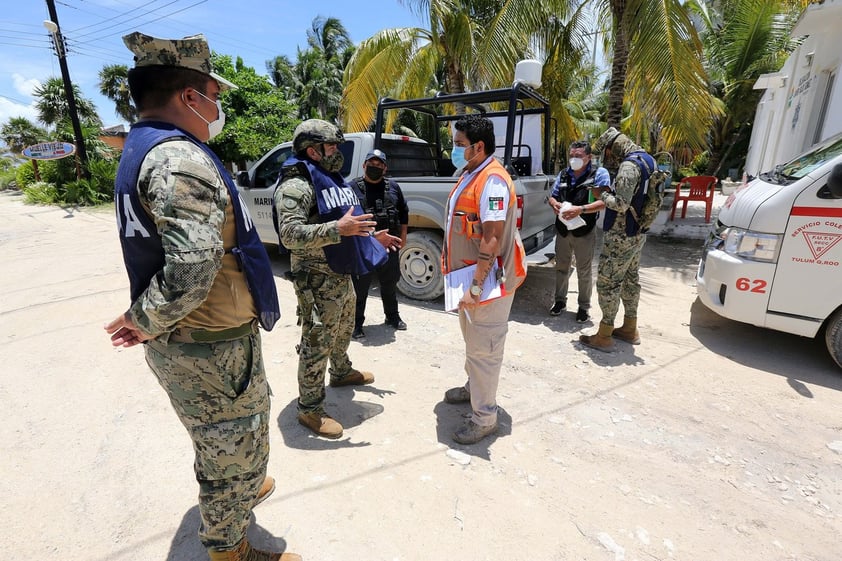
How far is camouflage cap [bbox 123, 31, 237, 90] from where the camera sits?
1260 millimetres

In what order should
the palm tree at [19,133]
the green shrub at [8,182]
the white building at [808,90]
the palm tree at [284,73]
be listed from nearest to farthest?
1. the white building at [808,90]
2. the green shrub at [8,182]
3. the palm tree at [19,133]
4. the palm tree at [284,73]

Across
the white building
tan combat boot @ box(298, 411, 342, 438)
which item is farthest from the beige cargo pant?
the white building

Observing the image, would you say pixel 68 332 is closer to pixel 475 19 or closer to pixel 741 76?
pixel 475 19

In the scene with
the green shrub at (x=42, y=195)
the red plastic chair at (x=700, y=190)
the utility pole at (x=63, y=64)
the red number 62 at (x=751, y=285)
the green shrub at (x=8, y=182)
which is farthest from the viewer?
the green shrub at (x=8, y=182)

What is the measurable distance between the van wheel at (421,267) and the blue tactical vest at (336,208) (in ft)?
7.02

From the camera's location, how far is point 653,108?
664 cm

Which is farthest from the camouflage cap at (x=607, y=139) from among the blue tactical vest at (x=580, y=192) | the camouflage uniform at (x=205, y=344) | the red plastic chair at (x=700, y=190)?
the red plastic chair at (x=700, y=190)

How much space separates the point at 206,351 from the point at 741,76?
60.5ft

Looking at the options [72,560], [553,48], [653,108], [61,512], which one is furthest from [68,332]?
[553,48]

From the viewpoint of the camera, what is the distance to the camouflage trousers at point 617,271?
11.6ft

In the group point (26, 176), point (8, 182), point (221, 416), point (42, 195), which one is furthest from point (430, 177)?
point (8, 182)

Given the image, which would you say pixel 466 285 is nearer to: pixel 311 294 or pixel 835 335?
pixel 311 294

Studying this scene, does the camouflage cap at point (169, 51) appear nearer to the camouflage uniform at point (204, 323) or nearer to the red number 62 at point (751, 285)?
the camouflage uniform at point (204, 323)

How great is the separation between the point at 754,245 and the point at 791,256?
24cm
